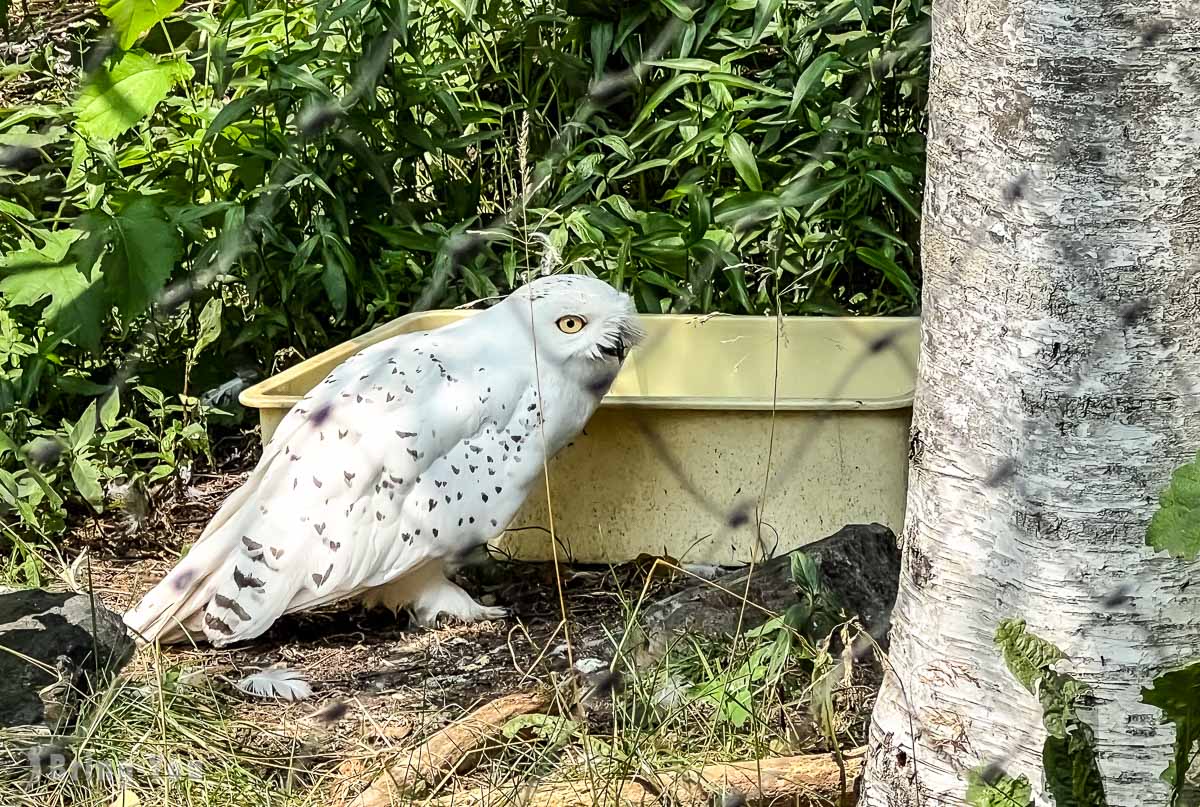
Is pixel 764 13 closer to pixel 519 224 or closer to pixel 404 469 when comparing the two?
pixel 519 224

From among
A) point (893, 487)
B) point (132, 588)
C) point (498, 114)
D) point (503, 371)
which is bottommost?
point (132, 588)

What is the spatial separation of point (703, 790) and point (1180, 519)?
0.87 m

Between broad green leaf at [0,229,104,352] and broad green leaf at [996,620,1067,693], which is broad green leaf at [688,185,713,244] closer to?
broad green leaf at [0,229,104,352]

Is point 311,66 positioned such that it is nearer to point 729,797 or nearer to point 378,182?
point 378,182

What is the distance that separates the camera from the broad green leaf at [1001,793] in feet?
5.24

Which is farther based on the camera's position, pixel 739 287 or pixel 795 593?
pixel 739 287

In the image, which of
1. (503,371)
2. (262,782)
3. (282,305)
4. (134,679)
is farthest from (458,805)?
(282,305)

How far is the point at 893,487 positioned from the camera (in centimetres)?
305

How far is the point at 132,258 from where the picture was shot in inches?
127

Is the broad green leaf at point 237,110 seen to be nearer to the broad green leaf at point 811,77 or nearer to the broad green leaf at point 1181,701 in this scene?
the broad green leaf at point 811,77

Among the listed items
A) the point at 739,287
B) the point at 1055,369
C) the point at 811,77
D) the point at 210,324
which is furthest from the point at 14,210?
the point at 1055,369

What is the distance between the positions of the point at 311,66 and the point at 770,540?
157cm

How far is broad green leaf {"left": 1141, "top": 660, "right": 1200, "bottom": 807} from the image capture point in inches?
57.0

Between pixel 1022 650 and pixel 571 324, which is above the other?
pixel 1022 650
